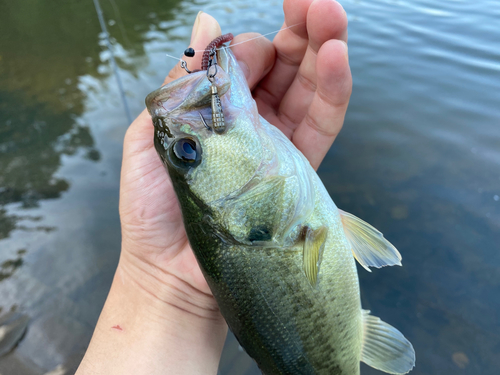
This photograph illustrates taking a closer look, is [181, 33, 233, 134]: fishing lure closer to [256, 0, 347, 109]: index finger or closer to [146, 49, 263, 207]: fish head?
[146, 49, 263, 207]: fish head

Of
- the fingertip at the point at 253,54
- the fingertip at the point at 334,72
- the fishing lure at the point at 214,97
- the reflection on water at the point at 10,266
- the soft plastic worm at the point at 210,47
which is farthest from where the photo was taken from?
the reflection on water at the point at 10,266

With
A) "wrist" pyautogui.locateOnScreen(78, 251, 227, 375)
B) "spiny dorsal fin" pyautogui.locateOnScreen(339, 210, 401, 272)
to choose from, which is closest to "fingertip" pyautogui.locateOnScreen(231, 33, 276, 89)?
"spiny dorsal fin" pyautogui.locateOnScreen(339, 210, 401, 272)

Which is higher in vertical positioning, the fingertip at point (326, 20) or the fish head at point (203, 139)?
the fingertip at point (326, 20)

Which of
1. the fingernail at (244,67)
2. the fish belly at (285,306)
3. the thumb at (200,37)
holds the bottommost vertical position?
the fish belly at (285,306)

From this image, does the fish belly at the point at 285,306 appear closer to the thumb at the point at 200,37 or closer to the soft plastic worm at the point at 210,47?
the soft plastic worm at the point at 210,47

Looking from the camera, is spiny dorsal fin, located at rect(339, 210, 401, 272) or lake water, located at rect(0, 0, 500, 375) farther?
lake water, located at rect(0, 0, 500, 375)

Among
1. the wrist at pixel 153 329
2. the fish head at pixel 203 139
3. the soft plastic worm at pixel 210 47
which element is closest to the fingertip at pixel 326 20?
the soft plastic worm at pixel 210 47

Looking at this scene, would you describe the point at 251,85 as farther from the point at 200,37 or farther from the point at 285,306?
the point at 285,306
